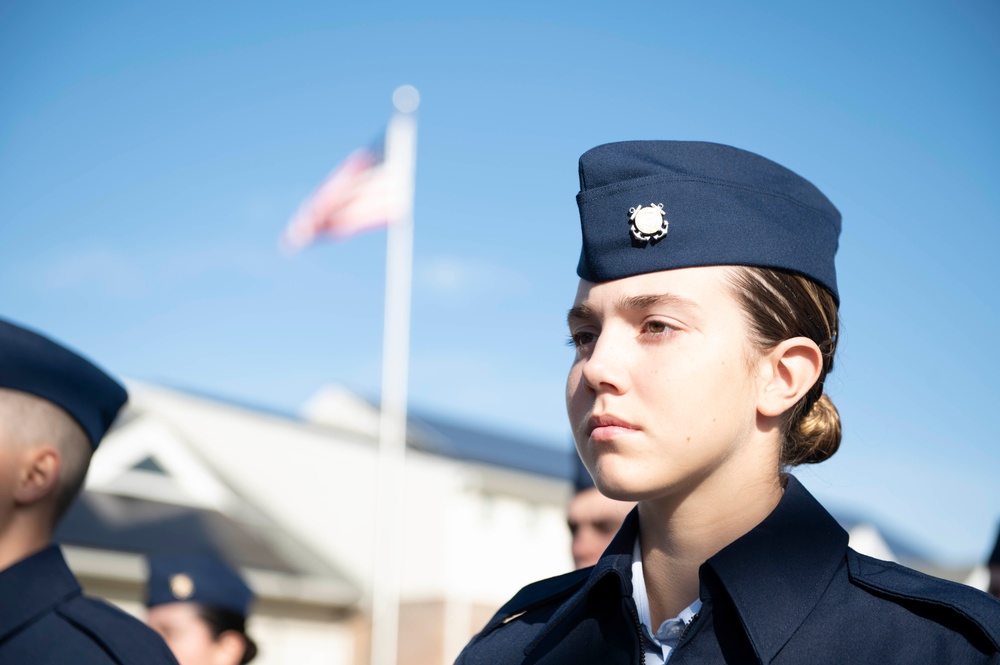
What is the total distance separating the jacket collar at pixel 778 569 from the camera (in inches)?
71.8

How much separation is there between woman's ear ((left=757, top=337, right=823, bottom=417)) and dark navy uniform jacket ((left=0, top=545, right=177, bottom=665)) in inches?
66.6

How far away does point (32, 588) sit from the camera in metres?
2.85

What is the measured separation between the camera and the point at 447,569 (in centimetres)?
2503

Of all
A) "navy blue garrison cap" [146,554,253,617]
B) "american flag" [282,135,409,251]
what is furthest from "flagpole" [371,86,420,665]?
"navy blue garrison cap" [146,554,253,617]

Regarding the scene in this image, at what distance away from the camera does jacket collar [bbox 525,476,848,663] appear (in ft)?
5.98

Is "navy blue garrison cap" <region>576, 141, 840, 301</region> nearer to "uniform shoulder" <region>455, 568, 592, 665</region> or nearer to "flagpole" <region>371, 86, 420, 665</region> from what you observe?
"uniform shoulder" <region>455, 568, 592, 665</region>

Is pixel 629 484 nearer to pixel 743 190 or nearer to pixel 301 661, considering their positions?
pixel 743 190

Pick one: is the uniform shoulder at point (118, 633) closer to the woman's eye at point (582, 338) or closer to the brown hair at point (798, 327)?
the woman's eye at point (582, 338)

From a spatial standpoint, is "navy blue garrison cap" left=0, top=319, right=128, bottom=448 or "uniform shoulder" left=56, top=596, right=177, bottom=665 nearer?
"uniform shoulder" left=56, top=596, right=177, bottom=665

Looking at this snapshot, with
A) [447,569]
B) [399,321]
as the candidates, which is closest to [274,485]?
[447,569]

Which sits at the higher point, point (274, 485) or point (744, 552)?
point (744, 552)

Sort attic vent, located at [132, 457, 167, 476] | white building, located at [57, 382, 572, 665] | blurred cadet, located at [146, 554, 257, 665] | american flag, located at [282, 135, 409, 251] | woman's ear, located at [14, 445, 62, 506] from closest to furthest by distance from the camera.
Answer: woman's ear, located at [14, 445, 62, 506] < blurred cadet, located at [146, 554, 257, 665] < american flag, located at [282, 135, 409, 251] < white building, located at [57, 382, 572, 665] < attic vent, located at [132, 457, 167, 476]

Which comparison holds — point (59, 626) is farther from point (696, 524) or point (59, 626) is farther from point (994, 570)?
point (994, 570)

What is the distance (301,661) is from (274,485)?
6.56 meters
